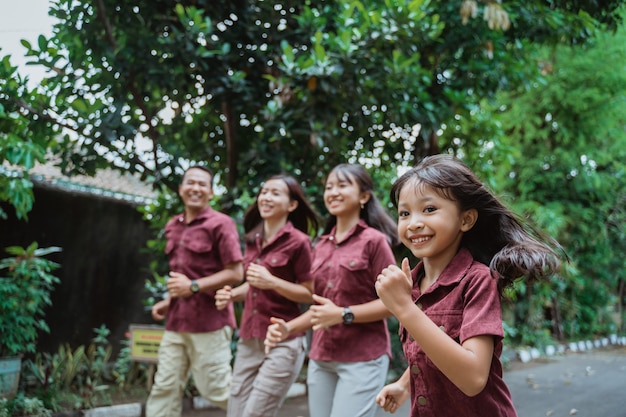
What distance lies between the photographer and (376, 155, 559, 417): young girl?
1548 millimetres

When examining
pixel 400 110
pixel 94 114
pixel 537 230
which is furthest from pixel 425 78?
pixel 537 230

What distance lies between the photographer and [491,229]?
73.9 inches

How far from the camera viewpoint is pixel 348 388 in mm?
2695

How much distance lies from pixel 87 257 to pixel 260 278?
13.0 feet

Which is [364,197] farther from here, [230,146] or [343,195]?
[230,146]

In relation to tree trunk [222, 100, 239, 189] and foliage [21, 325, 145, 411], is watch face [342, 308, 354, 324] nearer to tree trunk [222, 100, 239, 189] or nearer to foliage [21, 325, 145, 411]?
tree trunk [222, 100, 239, 189]

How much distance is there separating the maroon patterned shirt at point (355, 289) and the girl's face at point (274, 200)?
0.57 meters

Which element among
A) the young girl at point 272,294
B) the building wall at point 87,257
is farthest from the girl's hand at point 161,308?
the building wall at point 87,257

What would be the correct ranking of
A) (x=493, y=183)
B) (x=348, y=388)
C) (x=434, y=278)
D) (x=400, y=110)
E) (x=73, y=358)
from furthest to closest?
(x=493, y=183) < (x=73, y=358) < (x=400, y=110) < (x=348, y=388) < (x=434, y=278)

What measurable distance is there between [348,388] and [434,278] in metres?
1.02

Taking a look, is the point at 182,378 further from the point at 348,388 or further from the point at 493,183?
the point at 493,183

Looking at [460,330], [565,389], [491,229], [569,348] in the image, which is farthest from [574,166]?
[460,330]

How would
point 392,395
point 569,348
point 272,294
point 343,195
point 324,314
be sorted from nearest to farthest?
point 392,395, point 324,314, point 343,195, point 272,294, point 569,348

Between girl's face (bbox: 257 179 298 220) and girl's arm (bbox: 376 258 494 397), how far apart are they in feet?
6.08
